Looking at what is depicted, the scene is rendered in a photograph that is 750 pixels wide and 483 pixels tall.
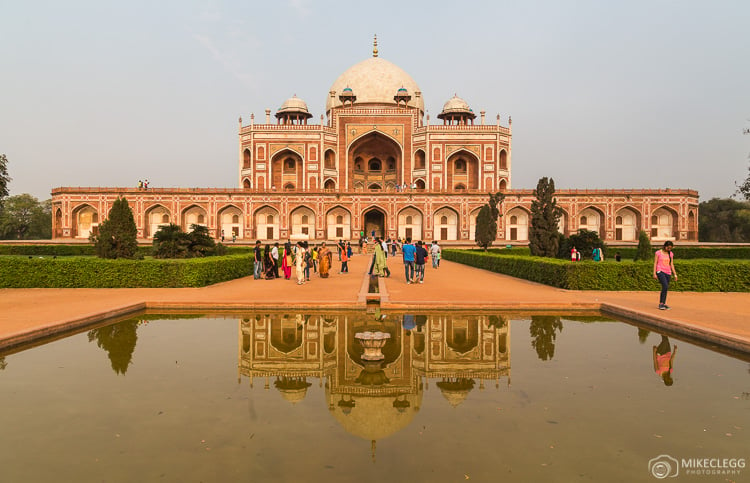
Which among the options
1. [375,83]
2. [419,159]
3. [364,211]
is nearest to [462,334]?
[364,211]

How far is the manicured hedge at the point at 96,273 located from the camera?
1117 centimetres

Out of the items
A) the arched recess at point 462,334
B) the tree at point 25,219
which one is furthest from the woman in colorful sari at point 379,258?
the tree at point 25,219

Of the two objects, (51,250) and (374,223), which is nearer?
(51,250)

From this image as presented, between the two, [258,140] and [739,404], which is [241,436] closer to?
[739,404]

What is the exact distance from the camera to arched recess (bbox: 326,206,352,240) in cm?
3838

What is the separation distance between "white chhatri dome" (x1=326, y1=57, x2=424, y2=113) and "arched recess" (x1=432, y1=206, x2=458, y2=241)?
48.5 feet

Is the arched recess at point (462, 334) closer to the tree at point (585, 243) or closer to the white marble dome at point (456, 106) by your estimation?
the tree at point (585, 243)

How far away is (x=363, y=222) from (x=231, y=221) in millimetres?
10798

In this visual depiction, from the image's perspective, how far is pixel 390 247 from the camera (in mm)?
26922

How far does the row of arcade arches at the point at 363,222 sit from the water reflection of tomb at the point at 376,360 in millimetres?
30872

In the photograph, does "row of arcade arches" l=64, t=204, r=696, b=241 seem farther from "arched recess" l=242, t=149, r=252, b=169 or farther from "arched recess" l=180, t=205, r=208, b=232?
"arched recess" l=242, t=149, r=252, b=169

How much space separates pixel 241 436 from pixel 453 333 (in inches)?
147

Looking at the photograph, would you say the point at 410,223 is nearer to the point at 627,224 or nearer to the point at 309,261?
the point at 627,224

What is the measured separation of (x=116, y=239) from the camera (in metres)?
12.5
